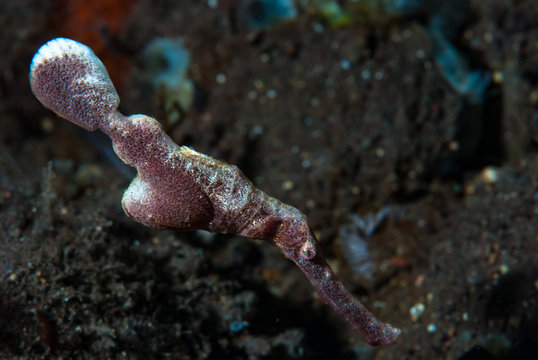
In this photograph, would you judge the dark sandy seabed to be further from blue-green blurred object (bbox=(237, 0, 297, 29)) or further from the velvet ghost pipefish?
Answer: the velvet ghost pipefish

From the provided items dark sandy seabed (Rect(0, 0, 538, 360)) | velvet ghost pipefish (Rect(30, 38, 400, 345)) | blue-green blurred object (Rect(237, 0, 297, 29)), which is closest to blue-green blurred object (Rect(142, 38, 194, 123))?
dark sandy seabed (Rect(0, 0, 538, 360))

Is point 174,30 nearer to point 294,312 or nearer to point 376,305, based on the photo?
point 294,312

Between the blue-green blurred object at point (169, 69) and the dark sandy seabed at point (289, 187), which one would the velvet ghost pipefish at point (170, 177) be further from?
the blue-green blurred object at point (169, 69)

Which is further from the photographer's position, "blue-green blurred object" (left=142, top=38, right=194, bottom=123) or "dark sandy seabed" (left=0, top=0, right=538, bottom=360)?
"blue-green blurred object" (left=142, top=38, right=194, bottom=123)

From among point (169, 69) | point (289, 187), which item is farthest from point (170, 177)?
point (169, 69)

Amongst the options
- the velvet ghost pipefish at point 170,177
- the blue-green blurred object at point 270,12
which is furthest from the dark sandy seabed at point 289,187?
the velvet ghost pipefish at point 170,177

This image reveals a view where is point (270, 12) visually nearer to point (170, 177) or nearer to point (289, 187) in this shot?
point (289, 187)
